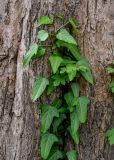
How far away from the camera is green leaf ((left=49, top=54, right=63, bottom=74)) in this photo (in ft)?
7.18

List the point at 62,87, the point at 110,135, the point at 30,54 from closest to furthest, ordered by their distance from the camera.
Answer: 1. the point at 30,54
2. the point at 110,135
3. the point at 62,87

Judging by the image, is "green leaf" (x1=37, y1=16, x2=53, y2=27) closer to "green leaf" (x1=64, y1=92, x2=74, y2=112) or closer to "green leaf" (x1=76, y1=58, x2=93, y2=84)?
"green leaf" (x1=76, y1=58, x2=93, y2=84)

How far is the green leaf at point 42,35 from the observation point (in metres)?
2.20

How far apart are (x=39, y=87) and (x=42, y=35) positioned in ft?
1.15

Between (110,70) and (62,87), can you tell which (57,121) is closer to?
(62,87)

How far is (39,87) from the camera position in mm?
2242

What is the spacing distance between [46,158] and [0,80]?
639 mm

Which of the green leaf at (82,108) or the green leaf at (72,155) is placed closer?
the green leaf at (82,108)

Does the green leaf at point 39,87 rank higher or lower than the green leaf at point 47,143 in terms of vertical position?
higher

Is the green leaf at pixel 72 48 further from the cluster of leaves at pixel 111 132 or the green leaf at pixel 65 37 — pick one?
the cluster of leaves at pixel 111 132

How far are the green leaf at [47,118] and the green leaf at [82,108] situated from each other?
6.3 inches

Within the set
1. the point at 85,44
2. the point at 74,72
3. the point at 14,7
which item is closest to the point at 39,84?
the point at 74,72

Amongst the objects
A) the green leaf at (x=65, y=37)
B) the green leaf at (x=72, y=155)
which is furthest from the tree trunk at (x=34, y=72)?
the green leaf at (x=65, y=37)

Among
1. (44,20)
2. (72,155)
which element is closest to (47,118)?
(72,155)
